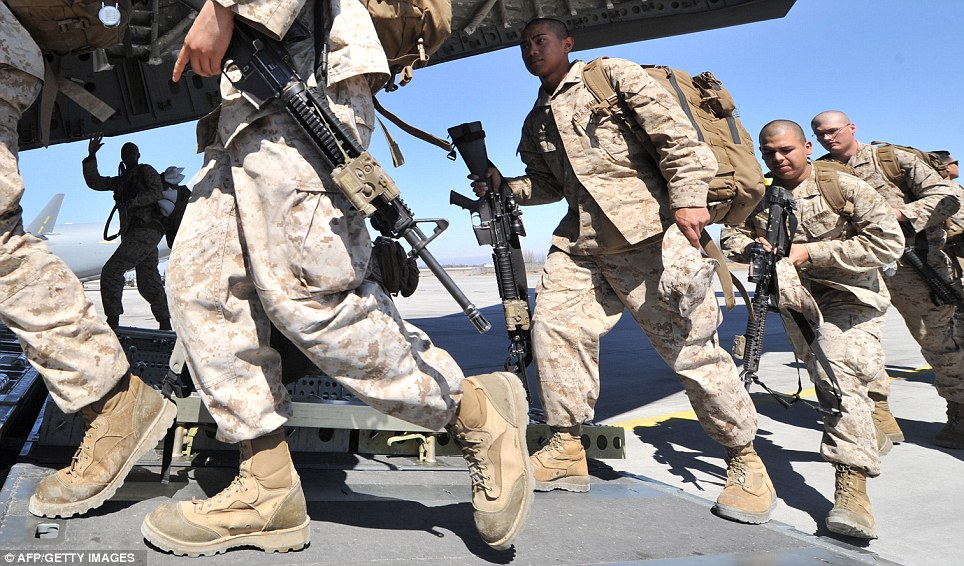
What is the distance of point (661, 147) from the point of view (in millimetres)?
2971

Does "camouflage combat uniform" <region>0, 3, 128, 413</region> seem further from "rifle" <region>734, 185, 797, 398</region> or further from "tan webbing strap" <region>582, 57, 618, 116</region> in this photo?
"rifle" <region>734, 185, 797, 398</region>

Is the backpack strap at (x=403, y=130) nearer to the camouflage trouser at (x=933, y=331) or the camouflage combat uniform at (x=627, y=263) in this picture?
the camouflage combat uniform at (x=627, y=263)

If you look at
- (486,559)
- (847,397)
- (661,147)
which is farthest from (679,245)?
(486,559)

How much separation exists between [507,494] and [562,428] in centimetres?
104

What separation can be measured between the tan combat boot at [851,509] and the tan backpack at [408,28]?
7.44 feet

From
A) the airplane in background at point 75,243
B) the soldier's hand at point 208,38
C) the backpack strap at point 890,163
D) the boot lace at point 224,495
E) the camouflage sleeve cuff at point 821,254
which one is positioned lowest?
the boot lace at point 224,495

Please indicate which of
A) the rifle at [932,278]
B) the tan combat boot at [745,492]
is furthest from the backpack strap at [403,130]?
the rifle at [932,278]

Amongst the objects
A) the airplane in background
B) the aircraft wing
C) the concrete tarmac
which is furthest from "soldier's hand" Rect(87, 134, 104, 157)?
the airplane in background

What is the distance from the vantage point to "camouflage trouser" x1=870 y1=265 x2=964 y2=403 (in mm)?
4664

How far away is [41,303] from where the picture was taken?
201 centimetres

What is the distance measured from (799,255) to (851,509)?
1.11 m

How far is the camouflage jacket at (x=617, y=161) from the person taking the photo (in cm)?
292

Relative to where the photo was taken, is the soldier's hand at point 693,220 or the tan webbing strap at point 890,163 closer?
the soldier's hand at point 693,220

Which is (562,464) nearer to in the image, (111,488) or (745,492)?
(745,492)
